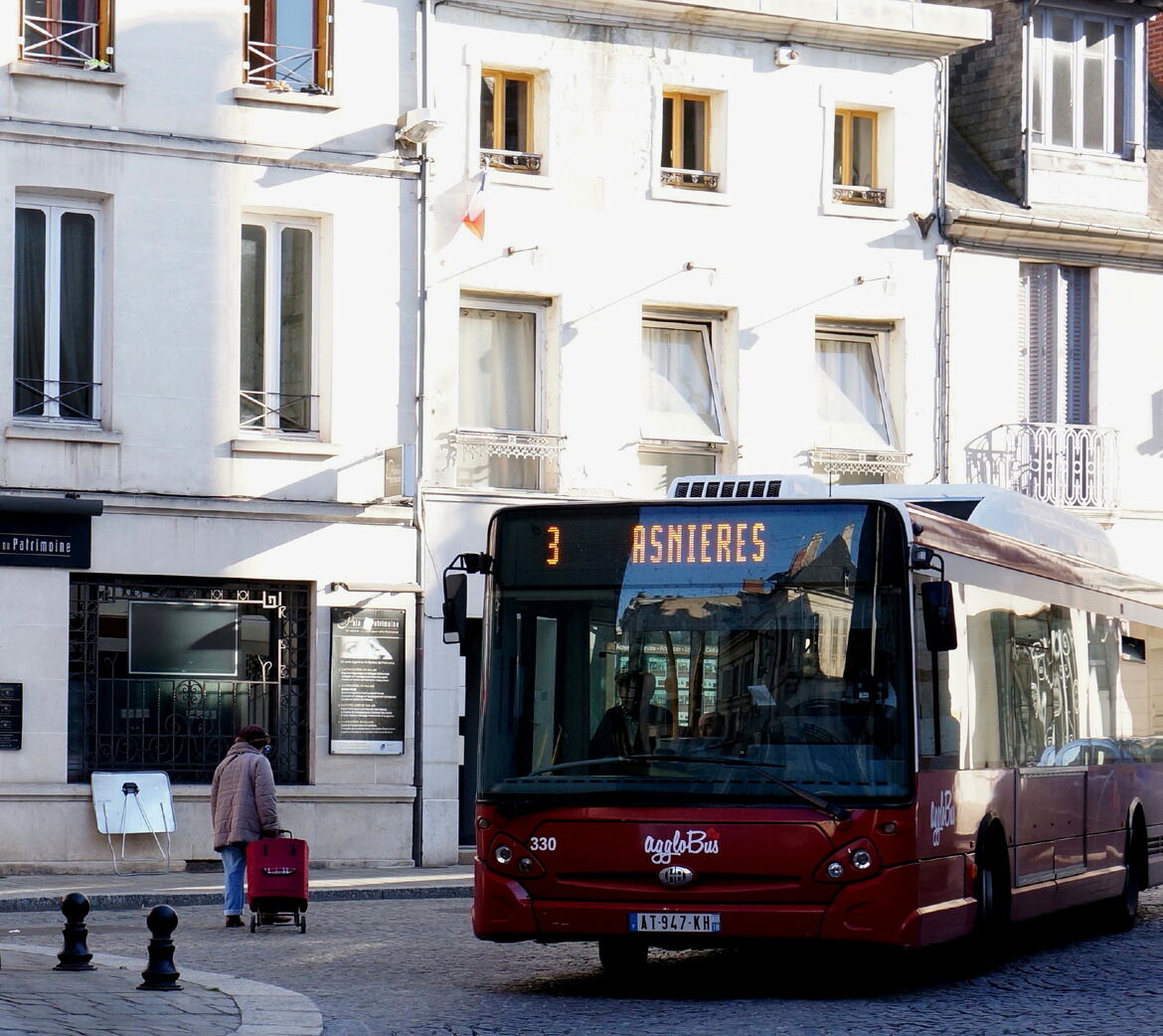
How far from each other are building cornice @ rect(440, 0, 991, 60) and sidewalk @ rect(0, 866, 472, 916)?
898 cm

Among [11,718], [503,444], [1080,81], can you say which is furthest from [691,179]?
[11,718]

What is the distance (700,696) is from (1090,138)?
59.6ft

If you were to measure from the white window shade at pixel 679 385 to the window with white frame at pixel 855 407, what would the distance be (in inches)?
55.7

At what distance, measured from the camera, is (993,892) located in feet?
43.9

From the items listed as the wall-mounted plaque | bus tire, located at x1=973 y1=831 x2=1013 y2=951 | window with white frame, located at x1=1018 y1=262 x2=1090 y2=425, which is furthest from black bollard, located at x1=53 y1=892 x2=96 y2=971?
window with white frame, located at x1=1018 y1=262 x2=1090 y2=425

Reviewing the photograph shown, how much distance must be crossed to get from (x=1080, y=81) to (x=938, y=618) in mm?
17723

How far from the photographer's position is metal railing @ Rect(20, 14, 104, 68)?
2191cm

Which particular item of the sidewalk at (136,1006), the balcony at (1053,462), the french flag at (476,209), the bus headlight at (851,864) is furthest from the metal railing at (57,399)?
the bus headlight at (851,864)

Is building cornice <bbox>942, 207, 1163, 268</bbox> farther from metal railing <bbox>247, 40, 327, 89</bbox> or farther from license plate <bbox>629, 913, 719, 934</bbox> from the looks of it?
license plate <bbox>629, 913, 719, 934</bbox>

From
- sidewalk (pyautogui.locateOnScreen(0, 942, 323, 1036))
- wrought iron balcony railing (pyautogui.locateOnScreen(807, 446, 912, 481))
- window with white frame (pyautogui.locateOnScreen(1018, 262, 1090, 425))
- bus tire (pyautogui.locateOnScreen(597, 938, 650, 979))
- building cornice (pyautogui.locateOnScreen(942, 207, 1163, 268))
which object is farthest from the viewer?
window with white frame (pyautogui.locateOnScreen(1018, 262, 1090, 425))

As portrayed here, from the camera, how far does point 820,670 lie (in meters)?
11.7

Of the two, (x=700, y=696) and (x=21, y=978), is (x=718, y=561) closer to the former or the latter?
(x=700, y=696)

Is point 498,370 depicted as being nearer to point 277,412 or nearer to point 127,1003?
point 277,412

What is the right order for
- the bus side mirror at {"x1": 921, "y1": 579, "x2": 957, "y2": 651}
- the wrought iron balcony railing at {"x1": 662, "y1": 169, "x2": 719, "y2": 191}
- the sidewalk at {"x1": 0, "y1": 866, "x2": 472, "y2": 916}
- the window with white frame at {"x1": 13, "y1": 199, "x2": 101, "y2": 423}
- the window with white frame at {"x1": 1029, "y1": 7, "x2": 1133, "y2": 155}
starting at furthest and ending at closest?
1. the window with white frame at {"x1": 1029, "y1": 7, "x2": 1133, "y2": 155}
2. the wrought iron balcony railing at {"x1": 662, "y1": 169, "x2": 719, "y2": 191}
3. the window with white frame at {"x1": 13, "y1": 199, "x2": 101, "y2": 423}
4. the sidewalk at {"x1": 0, "y1": 866, "x2": 472, "y2": 916}
5. the bus side mirror at {"x1": 921, "y1": 579, "x2": 957, "y2": 651}
